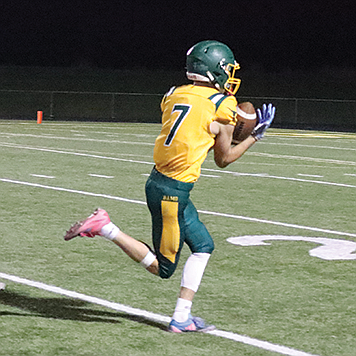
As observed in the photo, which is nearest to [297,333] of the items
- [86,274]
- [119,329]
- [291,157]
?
[119,329]

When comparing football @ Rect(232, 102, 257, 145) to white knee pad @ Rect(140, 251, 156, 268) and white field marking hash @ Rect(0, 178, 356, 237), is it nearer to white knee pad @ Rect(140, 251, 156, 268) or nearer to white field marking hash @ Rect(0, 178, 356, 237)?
white knee pad @ Rect(140, 251, 156, 268)

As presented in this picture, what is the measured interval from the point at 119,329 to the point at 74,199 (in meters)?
5.53

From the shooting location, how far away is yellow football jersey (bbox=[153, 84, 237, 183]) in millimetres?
4926

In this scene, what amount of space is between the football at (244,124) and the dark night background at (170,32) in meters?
48.0

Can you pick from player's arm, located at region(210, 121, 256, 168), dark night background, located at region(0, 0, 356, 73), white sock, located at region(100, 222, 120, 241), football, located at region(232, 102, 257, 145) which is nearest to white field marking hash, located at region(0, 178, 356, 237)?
football, located at region(232, 102, 257, 145)

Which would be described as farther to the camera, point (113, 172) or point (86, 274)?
point (113, 172)

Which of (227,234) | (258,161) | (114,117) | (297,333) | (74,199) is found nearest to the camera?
(297,333)

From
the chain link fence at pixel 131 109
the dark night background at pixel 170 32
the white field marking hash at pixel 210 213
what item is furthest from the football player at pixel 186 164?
the dark night background at pixel 170 32

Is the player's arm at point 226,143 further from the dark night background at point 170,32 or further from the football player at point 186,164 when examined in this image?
the dark night background at point 170,32

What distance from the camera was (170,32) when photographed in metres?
54.6

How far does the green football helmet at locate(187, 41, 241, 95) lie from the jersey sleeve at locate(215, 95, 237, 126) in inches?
6.9

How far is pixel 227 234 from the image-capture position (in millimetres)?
8336

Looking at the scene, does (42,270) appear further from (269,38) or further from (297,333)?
(269,38)

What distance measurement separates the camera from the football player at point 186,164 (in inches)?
194
